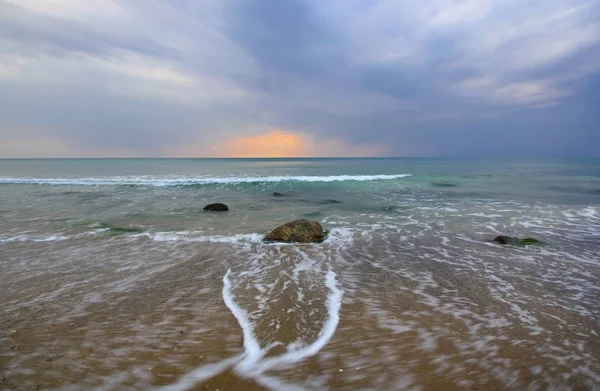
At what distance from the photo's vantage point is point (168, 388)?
2959 mm

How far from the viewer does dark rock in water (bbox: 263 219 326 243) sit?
920cm

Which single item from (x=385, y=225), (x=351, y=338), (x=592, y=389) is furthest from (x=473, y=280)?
(x=385, y=225)

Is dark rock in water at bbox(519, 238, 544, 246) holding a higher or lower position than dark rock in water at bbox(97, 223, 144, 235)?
lower

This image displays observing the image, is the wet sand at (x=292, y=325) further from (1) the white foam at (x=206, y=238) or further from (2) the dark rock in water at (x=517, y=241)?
(1) the white foam at (x=206, y=238)

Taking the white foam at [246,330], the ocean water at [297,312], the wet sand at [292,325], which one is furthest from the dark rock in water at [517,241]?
the white foam at [246,330]

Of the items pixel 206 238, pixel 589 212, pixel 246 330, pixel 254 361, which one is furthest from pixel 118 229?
pixel 589 212

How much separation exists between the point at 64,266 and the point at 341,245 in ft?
22.4

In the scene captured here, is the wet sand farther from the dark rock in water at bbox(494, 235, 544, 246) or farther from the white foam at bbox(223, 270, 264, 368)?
the dark rock in water at bbox(494, 235, 544, 246)

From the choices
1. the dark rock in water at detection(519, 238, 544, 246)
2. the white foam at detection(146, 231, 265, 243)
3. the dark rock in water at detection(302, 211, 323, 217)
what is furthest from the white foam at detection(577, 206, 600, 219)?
the white foam at detection(146, 231, 265, 243)

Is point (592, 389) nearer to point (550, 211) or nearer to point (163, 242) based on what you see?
point (163, 242)

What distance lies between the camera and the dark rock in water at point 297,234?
9203 mm

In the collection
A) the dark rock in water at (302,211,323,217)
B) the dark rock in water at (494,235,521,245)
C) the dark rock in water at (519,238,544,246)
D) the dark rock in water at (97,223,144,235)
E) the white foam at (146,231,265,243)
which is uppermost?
the dark rock in water at (97,223,144,235)

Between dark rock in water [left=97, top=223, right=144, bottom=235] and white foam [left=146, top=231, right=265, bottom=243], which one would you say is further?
dark rock in water [left=97, top=223, right=144, bottom=235]

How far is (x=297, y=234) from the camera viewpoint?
9.31 m
